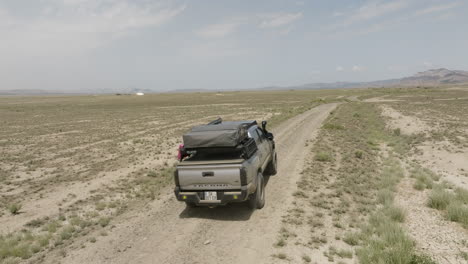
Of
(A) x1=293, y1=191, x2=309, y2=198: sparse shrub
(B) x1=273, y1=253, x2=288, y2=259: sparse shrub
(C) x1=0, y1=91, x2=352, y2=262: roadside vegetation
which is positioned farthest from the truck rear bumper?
(A) x1=293, y1=191, x2=309, y2=198: sparse shrub

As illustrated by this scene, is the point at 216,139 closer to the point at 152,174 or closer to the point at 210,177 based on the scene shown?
the point at 210,177

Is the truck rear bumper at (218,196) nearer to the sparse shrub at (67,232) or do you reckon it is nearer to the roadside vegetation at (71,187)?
the roadside vegetation at (71,187)

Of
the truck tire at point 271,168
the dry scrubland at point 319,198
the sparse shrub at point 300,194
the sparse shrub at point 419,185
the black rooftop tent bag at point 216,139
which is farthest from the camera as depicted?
the truck tire at point 271,168

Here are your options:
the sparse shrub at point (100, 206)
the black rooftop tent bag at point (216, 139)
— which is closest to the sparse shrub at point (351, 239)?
the black rooftop tent bag at point (216, 139)

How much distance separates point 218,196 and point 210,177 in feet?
1.80

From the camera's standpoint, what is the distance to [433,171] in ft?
36.5

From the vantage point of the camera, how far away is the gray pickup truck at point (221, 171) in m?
6.88

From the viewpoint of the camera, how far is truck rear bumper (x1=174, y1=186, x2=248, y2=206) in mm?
6855

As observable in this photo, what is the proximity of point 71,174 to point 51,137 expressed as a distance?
14.0 meters

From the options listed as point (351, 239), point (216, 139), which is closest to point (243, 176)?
point (216, 139)

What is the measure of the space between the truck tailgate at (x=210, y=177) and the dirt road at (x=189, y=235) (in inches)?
41.2

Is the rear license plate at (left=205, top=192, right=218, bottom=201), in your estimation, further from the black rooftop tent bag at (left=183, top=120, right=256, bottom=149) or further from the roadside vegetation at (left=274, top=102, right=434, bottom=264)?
the roadside vegetation at (left=274, top=102, right=434, bottom=264)

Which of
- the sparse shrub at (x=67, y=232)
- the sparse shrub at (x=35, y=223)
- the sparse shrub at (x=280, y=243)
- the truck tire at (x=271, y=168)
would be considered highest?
the truck tire at (x=271, y=168)

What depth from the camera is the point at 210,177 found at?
6.97 meters
